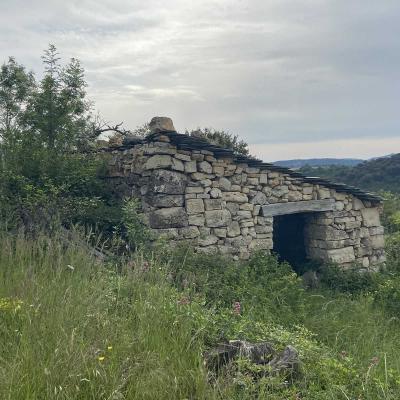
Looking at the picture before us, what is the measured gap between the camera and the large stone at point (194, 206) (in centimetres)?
726

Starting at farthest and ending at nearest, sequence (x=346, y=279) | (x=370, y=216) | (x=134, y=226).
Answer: (x=370, y=216)
(x=346, y=279)
(x=134, y=226)

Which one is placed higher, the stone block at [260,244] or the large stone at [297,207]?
the large stone at [297,207]

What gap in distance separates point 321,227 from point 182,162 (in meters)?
3.37

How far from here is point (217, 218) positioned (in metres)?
7.55

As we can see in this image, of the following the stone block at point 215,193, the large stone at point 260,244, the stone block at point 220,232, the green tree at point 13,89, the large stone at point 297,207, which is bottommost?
the large stone at point 260,244

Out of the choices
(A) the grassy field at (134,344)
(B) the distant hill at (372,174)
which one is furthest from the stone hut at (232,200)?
(B) the distant hill at (372,174)

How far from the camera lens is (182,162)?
7.28m

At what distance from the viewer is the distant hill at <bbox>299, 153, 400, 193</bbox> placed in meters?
27.3

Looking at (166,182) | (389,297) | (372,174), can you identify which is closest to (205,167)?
(166,182)

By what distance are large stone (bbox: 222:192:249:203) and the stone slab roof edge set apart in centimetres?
56

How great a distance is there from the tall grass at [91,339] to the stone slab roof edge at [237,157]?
319 cm

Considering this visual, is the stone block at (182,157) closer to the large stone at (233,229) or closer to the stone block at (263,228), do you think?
the large stone at (233,229)

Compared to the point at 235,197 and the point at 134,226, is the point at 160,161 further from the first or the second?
the point at 235,197

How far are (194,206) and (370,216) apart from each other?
427 cm
